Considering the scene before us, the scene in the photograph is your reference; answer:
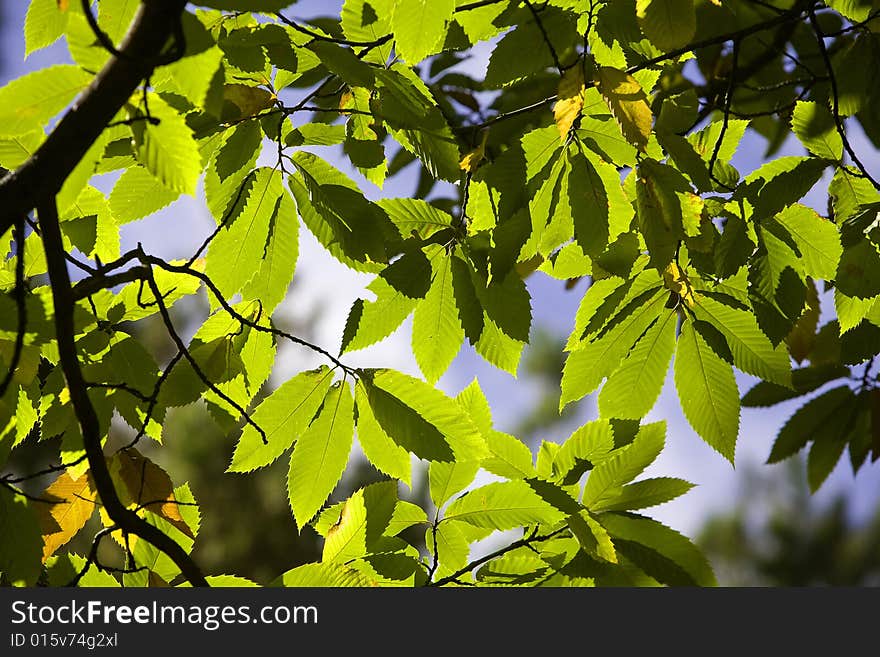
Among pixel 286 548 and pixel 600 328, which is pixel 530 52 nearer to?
pixel 600 328

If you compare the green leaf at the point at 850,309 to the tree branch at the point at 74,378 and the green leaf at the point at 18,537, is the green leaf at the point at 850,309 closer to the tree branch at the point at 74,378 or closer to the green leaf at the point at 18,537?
the tree branch at the point at 74,378

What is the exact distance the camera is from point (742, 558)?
12148 millimetres

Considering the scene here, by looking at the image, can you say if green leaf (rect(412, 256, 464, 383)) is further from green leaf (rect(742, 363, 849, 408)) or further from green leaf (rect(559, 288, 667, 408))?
green leaf (rect(742, 363, 849, 408))

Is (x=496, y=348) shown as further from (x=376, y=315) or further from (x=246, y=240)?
(x=246, y=240)

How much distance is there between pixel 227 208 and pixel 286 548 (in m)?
9.03

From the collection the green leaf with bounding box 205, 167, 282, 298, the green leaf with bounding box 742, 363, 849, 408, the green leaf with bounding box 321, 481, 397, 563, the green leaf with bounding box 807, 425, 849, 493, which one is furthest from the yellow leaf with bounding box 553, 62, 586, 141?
the green leaf with bounding box 807, 425, 849, 493

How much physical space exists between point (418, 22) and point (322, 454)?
1.57 ft

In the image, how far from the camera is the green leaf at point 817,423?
1560 mm

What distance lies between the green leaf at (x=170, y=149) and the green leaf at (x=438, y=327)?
0.44 meters

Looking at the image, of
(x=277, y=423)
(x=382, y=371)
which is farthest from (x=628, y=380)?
(x=277, y=423)

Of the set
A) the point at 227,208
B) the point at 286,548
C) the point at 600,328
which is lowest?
the point at 600,328

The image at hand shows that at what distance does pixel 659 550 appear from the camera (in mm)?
846

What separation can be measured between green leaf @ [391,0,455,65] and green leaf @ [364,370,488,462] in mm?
→ 348

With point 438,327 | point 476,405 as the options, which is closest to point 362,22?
point 438,327
